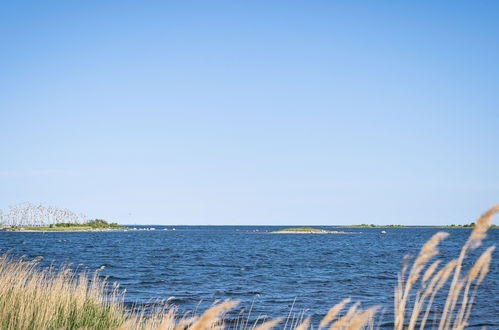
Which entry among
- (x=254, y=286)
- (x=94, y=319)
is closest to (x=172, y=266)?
(x=254, y=286)

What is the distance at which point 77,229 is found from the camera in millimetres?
156375

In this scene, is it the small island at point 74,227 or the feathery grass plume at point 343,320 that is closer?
the feathery grass plume at point 343,320

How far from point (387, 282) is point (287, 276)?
265 inches

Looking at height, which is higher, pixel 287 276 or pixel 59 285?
pixel 59 285

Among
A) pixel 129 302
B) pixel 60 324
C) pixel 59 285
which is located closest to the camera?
pixel 60 324

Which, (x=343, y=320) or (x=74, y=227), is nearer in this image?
(x=343, y=320)

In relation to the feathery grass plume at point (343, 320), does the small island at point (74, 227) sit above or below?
below

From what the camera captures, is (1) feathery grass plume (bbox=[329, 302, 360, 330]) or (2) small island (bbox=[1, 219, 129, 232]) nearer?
(1) feathery grass plume (bbox=[329, 302, 360, 330])

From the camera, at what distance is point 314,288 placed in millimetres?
27016

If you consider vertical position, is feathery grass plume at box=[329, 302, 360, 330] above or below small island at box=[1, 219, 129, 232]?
above

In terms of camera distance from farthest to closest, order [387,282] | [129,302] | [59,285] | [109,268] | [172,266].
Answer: [172,266]
[109,268]
[387,282]
[129,302]
[59,285]

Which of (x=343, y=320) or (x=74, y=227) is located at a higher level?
(x=343, y=320)

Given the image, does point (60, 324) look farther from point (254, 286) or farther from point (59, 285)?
point (254, 286)

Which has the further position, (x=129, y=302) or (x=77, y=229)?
(x=77, y=229)
